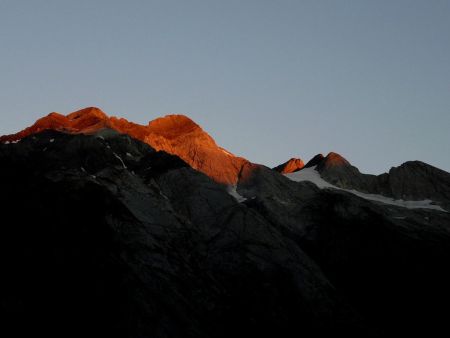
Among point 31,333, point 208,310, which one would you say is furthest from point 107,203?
point 31,333

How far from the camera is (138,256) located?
59.8 metres

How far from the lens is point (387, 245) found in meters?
75.4

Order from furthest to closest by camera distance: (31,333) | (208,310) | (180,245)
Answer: (180,245), (208,310), (31,333)

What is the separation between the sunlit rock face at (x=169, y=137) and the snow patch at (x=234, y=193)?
5.08ft

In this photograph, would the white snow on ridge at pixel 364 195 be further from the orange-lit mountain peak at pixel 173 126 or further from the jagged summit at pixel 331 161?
the orange-lit mountain peak at pixel 173 126

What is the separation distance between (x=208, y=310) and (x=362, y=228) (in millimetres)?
24776

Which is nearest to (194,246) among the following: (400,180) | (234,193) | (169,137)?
(234,193)

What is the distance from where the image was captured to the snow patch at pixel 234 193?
8204cm

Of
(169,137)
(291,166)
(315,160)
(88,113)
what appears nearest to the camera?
(88,113)

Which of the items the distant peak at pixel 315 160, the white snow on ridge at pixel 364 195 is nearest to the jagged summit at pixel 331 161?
the distant peak at pixel 315 160

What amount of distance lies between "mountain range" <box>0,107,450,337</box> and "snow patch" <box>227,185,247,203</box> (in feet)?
0.92

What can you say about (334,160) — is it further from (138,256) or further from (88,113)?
(138,256)

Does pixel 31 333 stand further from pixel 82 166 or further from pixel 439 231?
pixel 439 231

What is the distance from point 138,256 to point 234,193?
25.8m
